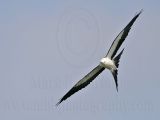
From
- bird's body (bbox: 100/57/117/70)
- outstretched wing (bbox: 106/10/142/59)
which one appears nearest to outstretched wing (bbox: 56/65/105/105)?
bird's body (bbox: 100/57/117/70)

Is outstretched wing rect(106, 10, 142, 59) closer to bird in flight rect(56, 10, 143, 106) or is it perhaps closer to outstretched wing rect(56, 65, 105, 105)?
bird in flight rect(56, 10, 143, 106)

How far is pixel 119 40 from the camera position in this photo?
33156 mm

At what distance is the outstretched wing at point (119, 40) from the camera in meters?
32.8

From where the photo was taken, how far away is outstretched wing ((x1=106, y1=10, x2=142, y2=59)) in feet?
107

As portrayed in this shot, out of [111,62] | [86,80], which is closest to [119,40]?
[111,62]

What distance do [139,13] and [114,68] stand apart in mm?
2554

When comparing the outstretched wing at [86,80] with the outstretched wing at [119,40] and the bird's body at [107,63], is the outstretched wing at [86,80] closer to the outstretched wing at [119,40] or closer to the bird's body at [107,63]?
the bird's body at [107,63]

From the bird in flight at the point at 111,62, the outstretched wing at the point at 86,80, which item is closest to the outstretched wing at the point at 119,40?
the bird in flight at the point at 111,62

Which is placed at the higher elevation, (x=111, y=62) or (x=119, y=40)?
(x=119, y=40)

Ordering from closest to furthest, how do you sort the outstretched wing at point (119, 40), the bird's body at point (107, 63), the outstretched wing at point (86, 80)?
the outstretched wing at point (119, 40) < the bird's body at point (107, 63) < the outstretched wing at point (86, 80)

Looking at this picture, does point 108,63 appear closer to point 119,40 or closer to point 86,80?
point 119,40

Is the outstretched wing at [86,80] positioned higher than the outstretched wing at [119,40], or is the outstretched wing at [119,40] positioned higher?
the outstretched wing at [119,40]

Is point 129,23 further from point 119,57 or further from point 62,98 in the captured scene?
point 62,98

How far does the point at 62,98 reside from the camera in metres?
35.2
